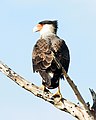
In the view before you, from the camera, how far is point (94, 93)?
7.59 m

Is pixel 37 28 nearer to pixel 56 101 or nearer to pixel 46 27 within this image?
pixel 46 27

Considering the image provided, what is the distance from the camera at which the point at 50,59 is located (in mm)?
10148

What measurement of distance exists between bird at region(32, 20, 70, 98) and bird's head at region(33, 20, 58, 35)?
968 mm

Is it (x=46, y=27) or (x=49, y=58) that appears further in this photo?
A: (x=46, y=27)

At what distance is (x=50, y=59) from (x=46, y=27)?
10.3ft

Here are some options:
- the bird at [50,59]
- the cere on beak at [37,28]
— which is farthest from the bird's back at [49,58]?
the cere on beak at [37,28]

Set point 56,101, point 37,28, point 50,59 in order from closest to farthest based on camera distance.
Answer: point 56,101
point 50,59
point 37,28

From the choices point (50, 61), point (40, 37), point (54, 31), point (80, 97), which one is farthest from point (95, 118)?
point (54, 31)

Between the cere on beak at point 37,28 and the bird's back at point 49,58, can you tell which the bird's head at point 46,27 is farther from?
the bird's back at point 49,58

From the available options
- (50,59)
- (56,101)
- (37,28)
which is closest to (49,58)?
(50,59)

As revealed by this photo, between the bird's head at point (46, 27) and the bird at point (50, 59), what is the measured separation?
97 cm

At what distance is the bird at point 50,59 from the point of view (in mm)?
10125

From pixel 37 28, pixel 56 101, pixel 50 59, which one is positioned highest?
pixel 37 28

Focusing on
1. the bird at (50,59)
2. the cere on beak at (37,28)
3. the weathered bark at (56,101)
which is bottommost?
the weathered bark at (56,101)
